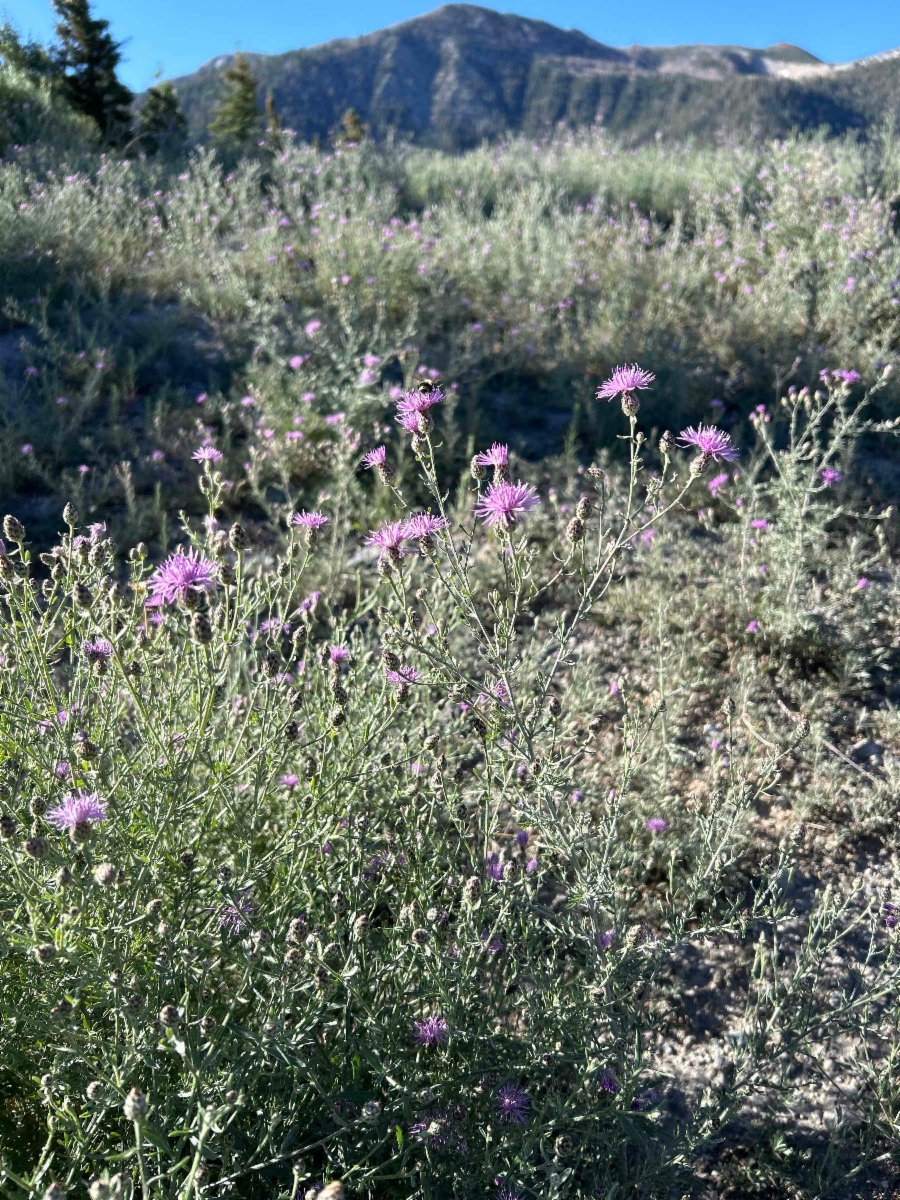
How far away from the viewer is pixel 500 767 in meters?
1.93

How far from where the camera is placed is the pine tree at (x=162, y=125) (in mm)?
11078

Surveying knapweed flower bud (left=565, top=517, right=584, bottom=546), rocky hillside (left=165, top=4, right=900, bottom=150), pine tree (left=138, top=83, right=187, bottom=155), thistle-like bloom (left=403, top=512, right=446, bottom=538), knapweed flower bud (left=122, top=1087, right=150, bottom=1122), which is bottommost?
knapweed flower bud (left=122, top=1087, right=150, bottom=1122)

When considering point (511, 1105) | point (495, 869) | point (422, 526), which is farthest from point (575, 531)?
point (511, 1105)

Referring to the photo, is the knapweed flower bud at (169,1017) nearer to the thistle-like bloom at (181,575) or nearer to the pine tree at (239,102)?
the thistle-like bloom at (181,575)

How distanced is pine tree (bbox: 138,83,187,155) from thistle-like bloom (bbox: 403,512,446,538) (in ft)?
35.1

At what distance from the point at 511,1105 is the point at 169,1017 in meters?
0.73

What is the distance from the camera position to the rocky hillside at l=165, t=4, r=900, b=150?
1580 inches

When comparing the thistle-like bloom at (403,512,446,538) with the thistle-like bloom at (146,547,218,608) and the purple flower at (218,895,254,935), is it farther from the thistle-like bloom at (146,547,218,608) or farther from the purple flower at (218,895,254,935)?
the purple flower at (218,895,254,935)

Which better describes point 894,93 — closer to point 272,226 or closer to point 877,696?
point 272,226

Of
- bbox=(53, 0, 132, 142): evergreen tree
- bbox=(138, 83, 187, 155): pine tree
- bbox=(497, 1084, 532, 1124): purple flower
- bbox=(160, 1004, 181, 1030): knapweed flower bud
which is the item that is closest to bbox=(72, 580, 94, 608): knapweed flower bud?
bbox=(160, 1004, 181, 1030): knapweed flower bud

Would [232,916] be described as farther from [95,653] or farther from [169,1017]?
[95,653]

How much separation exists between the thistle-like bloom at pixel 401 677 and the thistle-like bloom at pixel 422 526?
28cm

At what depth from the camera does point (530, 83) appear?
54781 millimetres

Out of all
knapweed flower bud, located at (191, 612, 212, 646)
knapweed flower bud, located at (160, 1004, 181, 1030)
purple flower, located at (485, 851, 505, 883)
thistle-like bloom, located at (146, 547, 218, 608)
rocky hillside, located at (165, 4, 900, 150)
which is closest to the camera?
knapweed flower bud, located at (160, 1004, 181, 1030)
